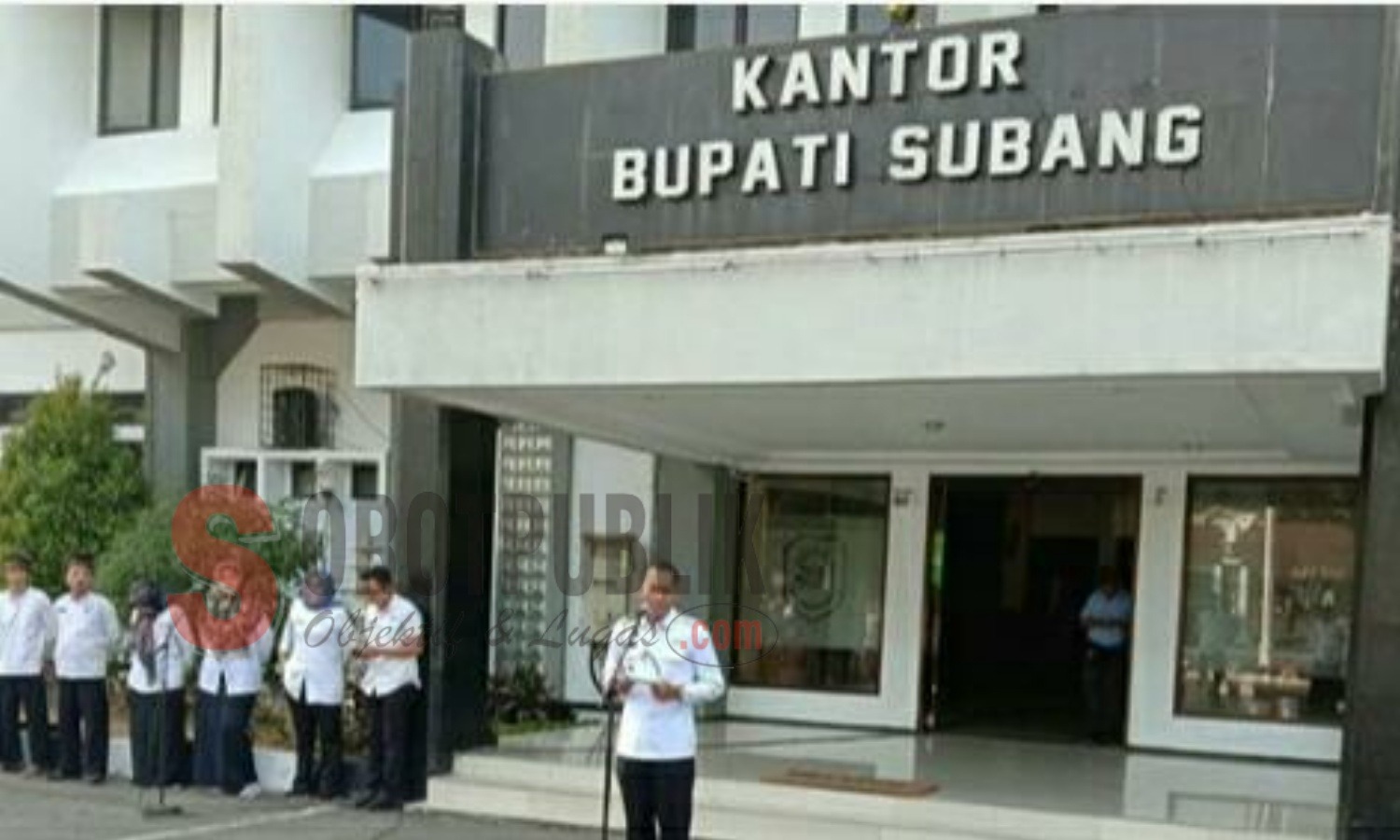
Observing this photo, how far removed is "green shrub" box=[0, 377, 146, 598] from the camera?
14.8 m

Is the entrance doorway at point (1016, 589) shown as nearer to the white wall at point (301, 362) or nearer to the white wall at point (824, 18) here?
the white wall at point (824, 18)

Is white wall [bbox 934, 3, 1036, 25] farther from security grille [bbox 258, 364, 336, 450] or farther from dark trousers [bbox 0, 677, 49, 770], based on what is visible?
dark trousers [bbox 0, 677, 49, 770]

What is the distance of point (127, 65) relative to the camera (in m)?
16.1

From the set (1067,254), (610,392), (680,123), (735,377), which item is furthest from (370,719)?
(1067,254)

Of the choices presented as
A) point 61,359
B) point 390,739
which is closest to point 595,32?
point 390,739

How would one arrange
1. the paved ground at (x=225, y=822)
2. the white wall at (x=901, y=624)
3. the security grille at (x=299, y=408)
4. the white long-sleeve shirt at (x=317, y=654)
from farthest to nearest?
the security grille at (x=299, y=408), the white wall at (x=901, y=624), the white long-sleeve shirt at (x=317, y=654), the paved ground at (x=225, y=822)

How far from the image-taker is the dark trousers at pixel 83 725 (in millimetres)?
11742

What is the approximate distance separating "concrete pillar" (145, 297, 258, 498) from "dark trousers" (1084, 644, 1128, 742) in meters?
8.89

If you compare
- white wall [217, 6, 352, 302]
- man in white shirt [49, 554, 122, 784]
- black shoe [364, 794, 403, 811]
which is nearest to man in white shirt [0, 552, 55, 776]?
man in white shirt [49, 554, 122, 784]

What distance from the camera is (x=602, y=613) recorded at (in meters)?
14.3

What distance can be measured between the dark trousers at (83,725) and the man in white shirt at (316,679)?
1733 mm

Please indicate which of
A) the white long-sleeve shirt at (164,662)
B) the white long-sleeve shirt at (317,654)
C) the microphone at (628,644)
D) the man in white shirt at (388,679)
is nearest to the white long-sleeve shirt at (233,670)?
the white long-sleeve shirt at (164,662)

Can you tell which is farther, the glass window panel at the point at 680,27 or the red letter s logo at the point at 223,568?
the glass window panel at the point at 680,27

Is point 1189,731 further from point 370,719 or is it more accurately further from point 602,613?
point 370,719
